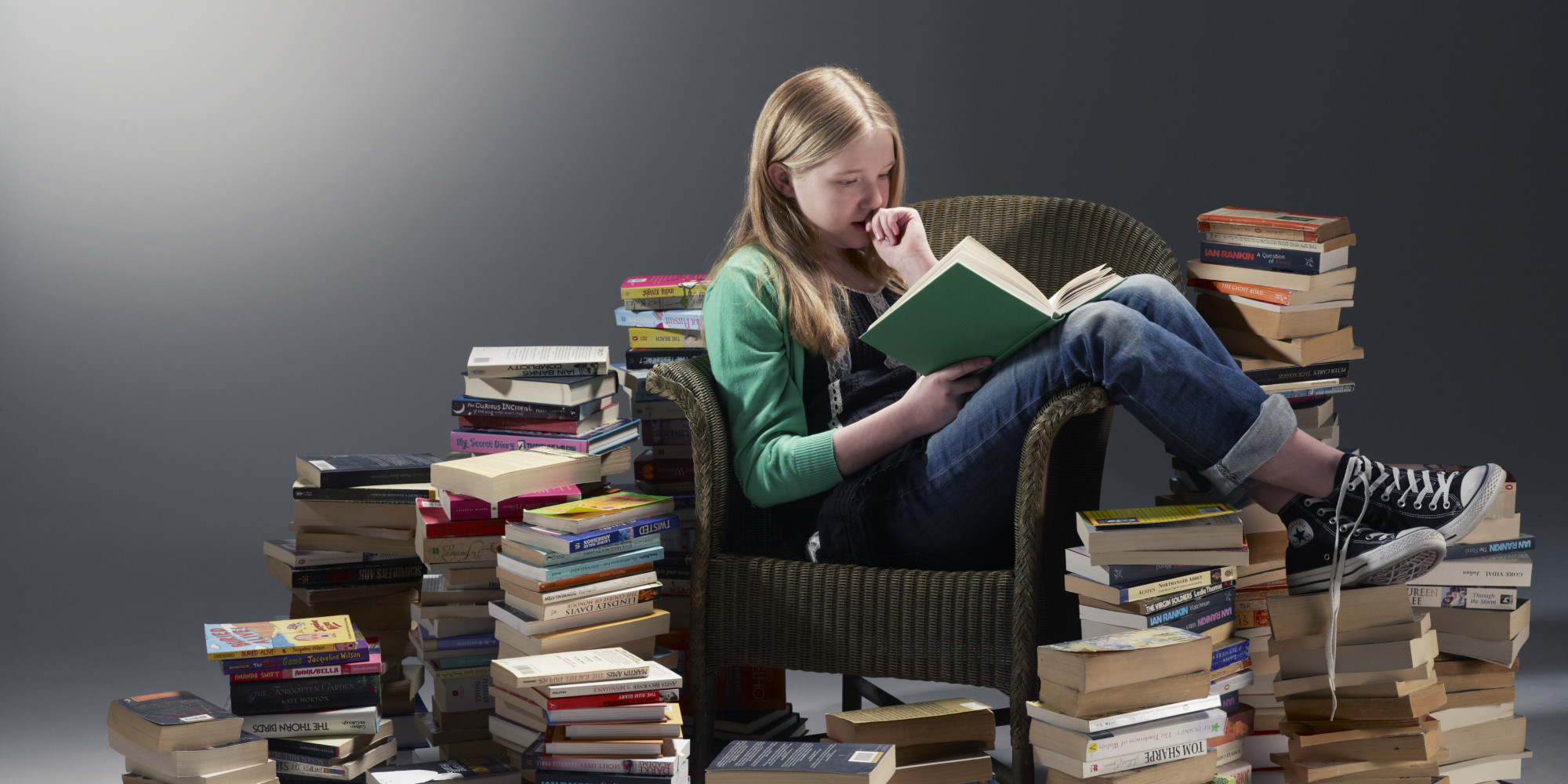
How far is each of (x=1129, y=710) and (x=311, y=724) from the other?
1375 millimetres

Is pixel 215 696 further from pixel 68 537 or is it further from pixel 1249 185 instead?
pixel 1249 185

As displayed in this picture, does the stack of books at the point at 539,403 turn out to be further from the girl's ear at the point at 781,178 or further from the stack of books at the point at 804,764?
the stack of books at the point at 804,764

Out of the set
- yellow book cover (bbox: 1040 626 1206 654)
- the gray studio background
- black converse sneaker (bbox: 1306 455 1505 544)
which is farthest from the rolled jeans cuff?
the gray studio background

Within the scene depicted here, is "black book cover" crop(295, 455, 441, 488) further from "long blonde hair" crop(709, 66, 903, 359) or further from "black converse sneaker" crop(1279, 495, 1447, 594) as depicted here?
"black converse sneaker" crop(1279, 495, 1447, 594)

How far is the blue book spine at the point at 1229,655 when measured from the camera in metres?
2.31

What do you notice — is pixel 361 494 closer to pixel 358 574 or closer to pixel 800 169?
pixel 358 574

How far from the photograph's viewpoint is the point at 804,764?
2098mm

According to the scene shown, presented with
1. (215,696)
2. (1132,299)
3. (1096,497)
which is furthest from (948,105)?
(215,696)

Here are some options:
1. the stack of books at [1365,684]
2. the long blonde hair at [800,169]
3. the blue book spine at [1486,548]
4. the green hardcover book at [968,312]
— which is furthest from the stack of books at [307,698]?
the blue book spine at [1486,548]

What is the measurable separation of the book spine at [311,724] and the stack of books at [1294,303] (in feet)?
5.90

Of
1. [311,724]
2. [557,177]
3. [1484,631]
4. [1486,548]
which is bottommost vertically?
[311,724]

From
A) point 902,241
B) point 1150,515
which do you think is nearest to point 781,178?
point 902,241

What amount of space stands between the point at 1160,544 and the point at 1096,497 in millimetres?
643

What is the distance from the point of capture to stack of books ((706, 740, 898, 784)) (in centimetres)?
206
